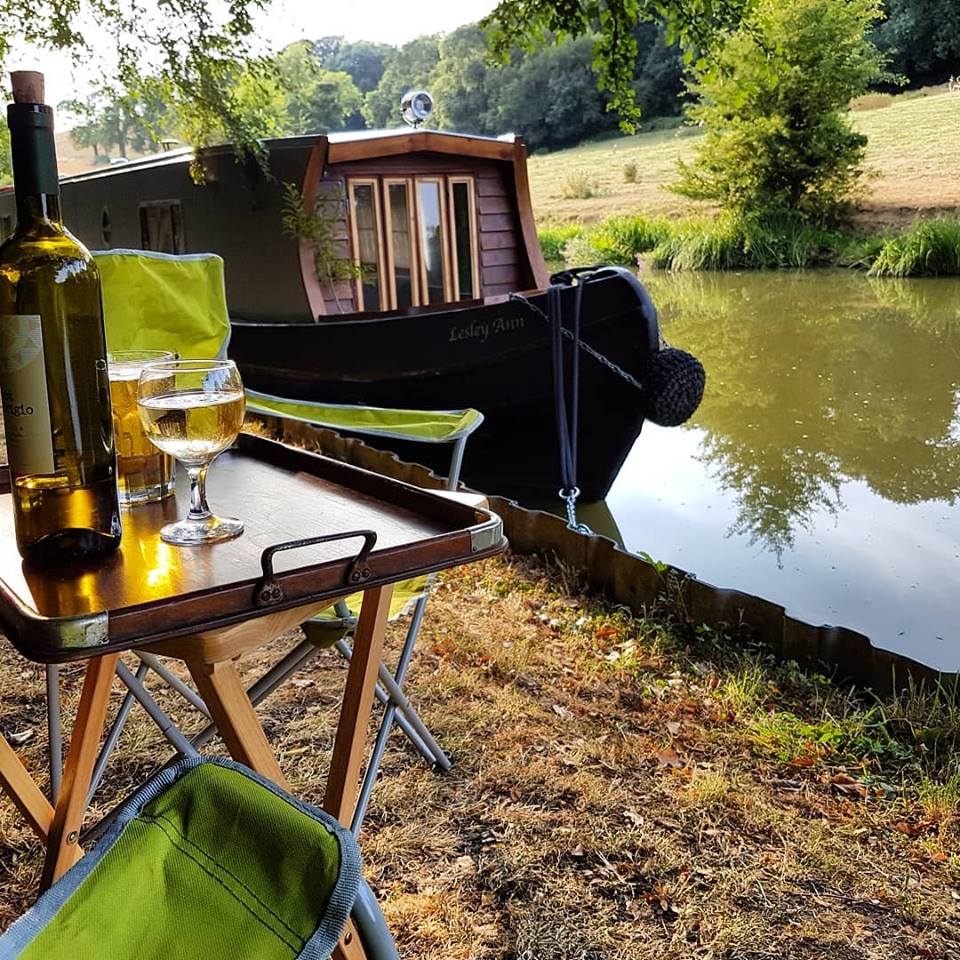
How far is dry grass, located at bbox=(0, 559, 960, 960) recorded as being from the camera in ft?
6.42

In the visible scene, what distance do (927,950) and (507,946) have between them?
0.79 m

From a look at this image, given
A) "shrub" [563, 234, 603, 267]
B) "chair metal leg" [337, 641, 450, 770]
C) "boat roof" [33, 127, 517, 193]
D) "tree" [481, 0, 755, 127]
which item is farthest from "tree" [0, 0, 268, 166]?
"shrub" [563, 234, 603, 267]

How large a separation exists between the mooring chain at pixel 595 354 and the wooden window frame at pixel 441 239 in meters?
1.77

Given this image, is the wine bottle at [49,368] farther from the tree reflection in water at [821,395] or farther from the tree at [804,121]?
the tree at [804,121]

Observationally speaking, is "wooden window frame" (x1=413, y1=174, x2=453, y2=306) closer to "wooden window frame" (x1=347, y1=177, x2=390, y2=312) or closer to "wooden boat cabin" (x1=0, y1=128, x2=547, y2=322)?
"wooden boat cabin" (x1=0, y1=128, x2=547, y2=322)

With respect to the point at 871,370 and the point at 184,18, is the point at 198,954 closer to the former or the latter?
the point at 184,18

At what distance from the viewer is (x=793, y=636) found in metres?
3.13

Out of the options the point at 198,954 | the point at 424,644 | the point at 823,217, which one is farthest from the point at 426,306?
the point at 823,217

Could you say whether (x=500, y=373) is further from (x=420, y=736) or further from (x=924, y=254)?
(x=924, y=254)

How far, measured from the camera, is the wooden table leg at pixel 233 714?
1.27 m

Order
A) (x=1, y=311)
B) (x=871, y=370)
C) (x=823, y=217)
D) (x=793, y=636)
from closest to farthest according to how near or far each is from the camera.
A: (x=1, y=311) < (x=793, y=636) < (x=871, y=370) < (x=823, y=217)

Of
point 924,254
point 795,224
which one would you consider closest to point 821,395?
point 924,254

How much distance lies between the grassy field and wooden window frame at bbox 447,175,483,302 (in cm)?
1559

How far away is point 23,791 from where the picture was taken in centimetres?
173
